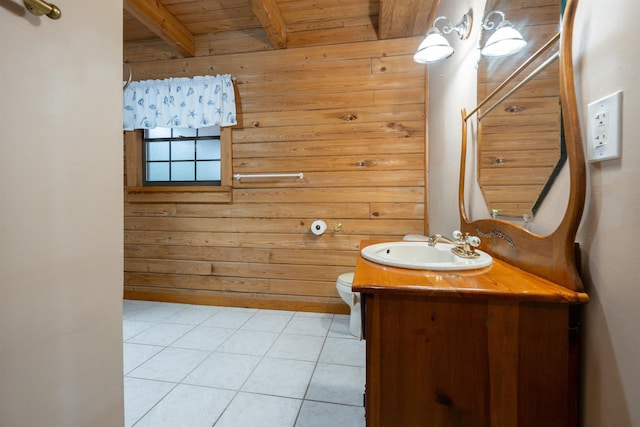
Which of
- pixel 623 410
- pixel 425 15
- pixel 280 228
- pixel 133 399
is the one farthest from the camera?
pixel 280 228

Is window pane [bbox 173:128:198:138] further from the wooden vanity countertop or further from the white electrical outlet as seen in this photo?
the white electrical outlet

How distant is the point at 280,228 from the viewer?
2488mm

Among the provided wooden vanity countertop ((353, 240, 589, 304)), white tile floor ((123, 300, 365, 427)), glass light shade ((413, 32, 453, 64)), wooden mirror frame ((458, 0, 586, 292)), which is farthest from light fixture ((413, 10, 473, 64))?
white tile floor ((123, 300, 365, 427))

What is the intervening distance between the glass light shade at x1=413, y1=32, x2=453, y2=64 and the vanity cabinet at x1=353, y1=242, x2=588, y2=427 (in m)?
1.27

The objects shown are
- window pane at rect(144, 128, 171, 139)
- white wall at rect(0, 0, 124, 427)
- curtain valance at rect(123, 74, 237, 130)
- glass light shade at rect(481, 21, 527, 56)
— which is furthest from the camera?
window pane at rect(144, 128, 171, 139)

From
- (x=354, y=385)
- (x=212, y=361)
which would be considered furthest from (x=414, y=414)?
(x=212, y=361)

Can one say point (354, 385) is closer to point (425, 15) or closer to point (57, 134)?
point (57, 134)

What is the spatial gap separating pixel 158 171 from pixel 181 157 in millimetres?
301

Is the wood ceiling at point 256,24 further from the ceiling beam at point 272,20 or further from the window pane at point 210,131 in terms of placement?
the window pane at point 210,131

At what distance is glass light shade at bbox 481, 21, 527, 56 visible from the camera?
942mm

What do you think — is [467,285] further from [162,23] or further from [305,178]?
[162,23]

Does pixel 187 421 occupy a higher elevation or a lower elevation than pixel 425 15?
lower

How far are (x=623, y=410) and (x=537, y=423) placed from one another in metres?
0.17

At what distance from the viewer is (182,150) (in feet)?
9.01
